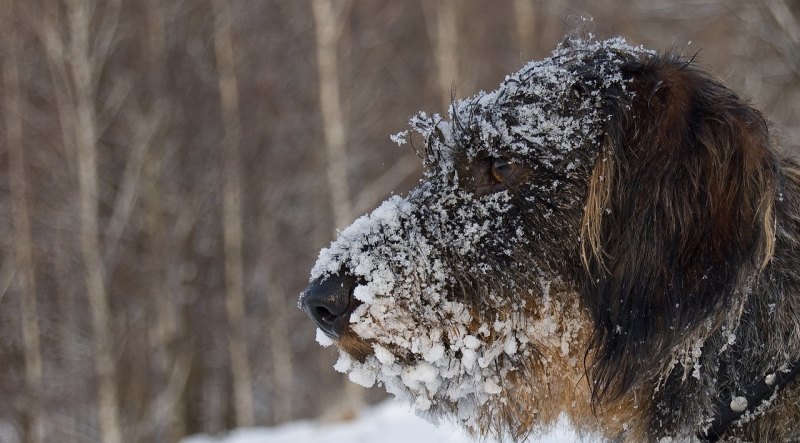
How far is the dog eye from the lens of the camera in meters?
2.56

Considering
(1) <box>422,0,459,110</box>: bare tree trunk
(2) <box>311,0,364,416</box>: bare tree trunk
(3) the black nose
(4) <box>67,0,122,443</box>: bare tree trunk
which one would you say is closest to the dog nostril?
(3) the black nose

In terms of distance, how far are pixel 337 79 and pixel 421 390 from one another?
1222 centimetres

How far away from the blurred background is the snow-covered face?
27.0 feet

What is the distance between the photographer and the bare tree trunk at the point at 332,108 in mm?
13922

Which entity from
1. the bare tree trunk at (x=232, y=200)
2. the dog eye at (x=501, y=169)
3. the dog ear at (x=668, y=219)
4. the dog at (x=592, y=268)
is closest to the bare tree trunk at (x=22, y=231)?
the bare tree trunk at (x=232, y=200)

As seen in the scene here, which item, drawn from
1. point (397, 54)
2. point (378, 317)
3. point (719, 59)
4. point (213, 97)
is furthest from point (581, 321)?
point (719, 59)

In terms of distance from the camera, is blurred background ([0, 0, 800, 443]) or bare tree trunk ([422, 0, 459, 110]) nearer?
blurred background ([0, 0, 800, 443])

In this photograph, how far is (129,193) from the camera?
12227 millimetres

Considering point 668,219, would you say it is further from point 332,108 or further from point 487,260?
point 332,108

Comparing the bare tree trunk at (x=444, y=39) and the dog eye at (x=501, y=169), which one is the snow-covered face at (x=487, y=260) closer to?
the dog eye at (x=501, y=169)

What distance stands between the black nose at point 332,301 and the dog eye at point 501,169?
0.58 metres

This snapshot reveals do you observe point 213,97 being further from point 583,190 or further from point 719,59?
point 583,190

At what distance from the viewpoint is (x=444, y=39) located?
14.9m

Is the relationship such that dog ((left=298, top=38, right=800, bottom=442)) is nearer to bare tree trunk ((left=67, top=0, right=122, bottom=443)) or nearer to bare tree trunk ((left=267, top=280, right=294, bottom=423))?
bare tree trunk ((left=67, top=0, right=122, bottom=443))
